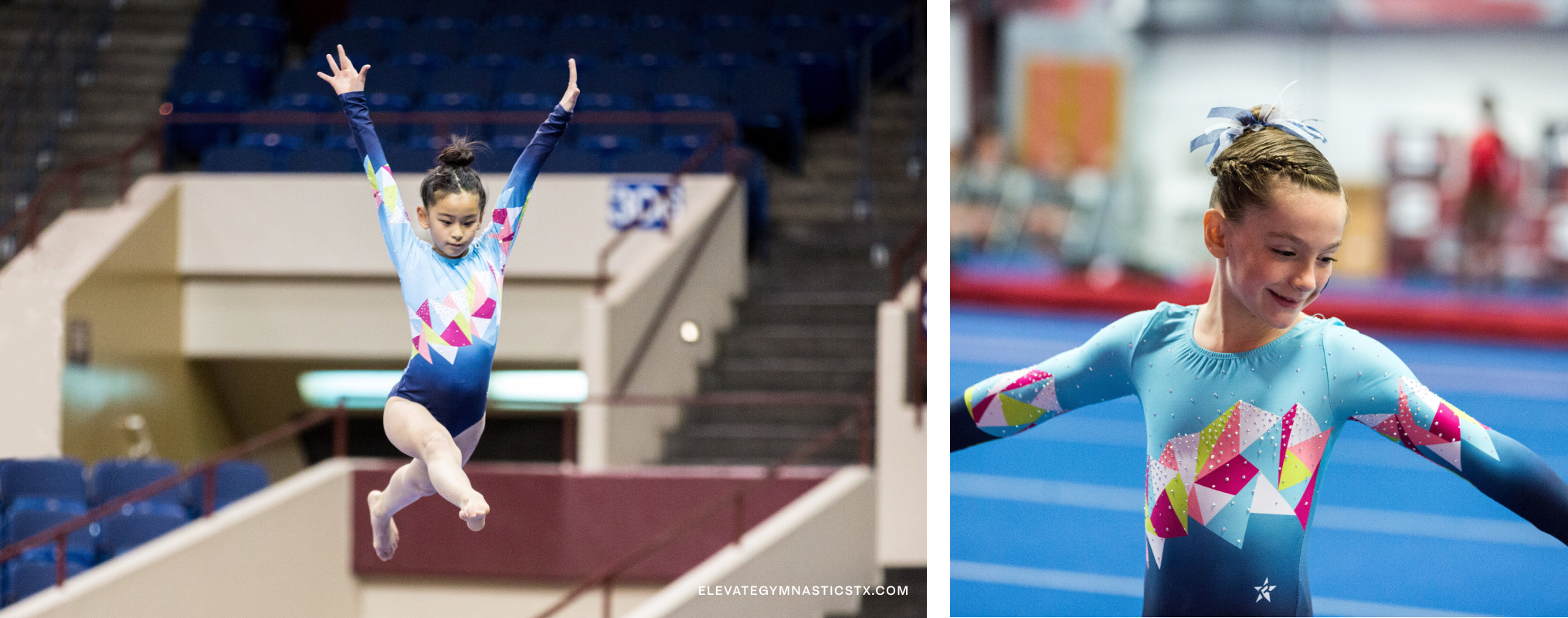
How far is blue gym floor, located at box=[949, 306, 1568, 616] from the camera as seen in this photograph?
11.8 ft

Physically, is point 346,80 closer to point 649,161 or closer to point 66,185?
point 649,161

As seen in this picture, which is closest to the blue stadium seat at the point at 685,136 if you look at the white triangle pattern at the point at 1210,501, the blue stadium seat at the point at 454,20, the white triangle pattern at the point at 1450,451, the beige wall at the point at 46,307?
the blue stadium seat at the point at 454,20

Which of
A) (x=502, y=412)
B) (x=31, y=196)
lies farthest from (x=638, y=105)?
(x=31, y=196)

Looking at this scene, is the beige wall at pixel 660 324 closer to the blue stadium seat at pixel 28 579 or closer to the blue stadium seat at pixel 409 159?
the blue stadium seat at pixel 409 159

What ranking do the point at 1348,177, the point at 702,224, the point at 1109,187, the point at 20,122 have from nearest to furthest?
the point at 1348,177
the point at 1109,187
the point at 702,224
the point at 20,122

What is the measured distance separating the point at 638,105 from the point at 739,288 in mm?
1014

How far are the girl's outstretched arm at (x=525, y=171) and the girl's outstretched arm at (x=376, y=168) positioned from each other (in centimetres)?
21

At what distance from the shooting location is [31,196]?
24.4ft

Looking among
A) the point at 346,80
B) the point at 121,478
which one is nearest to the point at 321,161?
the point at 121,478

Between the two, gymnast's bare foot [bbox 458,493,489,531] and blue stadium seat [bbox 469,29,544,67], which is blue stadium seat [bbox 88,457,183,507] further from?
gymnast's bare foot [bbox 458,493,489,531]

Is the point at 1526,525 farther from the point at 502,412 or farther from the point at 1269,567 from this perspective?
the point at 502,412

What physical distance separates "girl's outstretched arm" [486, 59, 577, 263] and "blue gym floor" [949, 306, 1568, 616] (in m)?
1.13

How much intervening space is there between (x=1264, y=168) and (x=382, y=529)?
2.31 metres

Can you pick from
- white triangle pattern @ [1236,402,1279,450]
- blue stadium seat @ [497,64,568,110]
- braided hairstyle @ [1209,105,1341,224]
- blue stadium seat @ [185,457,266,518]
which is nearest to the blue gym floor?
white triangle pattern @ [1236,402,1279,450]
